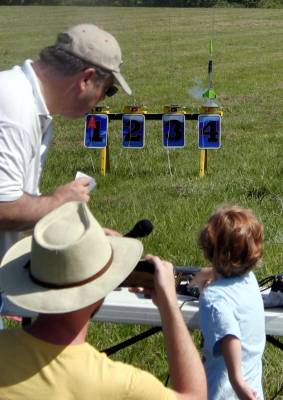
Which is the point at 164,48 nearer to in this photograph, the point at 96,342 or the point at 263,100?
the point at 263,100

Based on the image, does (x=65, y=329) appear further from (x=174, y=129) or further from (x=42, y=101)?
(x=174, y=129)

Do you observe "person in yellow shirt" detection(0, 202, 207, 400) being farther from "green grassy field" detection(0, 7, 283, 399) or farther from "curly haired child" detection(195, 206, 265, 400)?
"green grassy field" detection(0, 7, 283, 399)

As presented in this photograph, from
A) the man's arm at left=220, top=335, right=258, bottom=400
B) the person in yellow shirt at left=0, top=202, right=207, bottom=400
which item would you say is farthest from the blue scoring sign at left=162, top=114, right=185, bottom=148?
the person in yellow shirt at left=0, top=202, right=207, bottom=400

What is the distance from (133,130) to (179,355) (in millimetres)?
7345

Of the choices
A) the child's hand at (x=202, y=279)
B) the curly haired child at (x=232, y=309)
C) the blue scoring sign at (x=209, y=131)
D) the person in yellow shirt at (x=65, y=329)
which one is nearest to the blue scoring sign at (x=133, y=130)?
the blue scoring sign at (x=209, y=131)

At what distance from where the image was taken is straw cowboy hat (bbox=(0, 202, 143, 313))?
224 cm

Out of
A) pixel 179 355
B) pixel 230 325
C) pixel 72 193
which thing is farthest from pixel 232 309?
pixel 179 355

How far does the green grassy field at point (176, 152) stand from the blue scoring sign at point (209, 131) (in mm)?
334

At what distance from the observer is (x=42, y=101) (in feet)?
10.8

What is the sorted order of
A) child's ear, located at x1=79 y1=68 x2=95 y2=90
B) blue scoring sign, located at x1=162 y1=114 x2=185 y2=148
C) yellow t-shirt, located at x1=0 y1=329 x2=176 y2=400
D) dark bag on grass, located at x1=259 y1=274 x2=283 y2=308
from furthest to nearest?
blue scoring sign, located at x1=162 y1=114 x2=185 y2=148, dark bag on grass, located at x1=259 y1=274 x2=283 y2=308, child's ear, located at x1=79 y1=68 x2=95 y2=90, yellow t-shirt, located at x1=0 y1=329 x2=176 y2=400

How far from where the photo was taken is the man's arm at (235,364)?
3.12 meters

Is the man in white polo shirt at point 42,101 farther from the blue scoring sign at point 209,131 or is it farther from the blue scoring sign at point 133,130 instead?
the blue scoring sign at point 133,130

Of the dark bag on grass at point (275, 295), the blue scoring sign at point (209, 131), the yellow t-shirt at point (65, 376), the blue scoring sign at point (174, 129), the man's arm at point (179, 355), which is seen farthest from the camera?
the blue scoring sign at point (174, 129)

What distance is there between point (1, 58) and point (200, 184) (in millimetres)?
14501
